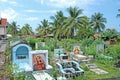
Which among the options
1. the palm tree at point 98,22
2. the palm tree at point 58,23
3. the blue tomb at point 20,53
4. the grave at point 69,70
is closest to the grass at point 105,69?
the grave at point 69,70

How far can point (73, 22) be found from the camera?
40781mm

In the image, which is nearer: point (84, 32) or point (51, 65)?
point (51, 65)

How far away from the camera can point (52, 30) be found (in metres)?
46.0

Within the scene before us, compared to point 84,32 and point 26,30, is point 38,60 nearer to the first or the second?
point 84,32

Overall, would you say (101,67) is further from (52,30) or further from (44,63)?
(52,30)

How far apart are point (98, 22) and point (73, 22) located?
9.98 meters

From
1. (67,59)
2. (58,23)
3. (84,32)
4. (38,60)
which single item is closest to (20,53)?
(38,60)

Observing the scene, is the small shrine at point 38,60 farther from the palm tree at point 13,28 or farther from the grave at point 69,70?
the palm tree at point 13,28

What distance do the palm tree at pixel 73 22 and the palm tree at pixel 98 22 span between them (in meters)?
7.60

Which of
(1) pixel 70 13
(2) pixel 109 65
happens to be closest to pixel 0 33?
(1) pixel 70 13

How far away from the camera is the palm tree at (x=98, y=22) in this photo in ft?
160

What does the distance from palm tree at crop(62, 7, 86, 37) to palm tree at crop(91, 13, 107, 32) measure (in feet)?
24.9

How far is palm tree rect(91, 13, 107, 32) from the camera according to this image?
160 feet

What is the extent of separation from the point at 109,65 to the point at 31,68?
7.59 metres
